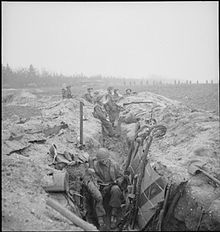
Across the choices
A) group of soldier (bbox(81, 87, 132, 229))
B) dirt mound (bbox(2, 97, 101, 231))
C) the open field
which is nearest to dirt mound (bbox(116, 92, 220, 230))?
group of soldier (bbox(81, 87, 132, 229))

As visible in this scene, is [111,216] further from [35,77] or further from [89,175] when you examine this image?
[35,77]

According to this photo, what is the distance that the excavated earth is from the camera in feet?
9.86

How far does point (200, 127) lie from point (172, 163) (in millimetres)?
2217

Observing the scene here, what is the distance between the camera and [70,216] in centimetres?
310

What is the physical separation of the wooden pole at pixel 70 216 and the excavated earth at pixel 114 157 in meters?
0.07

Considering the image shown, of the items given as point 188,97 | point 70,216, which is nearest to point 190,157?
point 70,216

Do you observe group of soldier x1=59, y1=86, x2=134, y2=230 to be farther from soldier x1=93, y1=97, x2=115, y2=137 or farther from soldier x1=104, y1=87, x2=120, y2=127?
soldier x1=104, y1=87, x2=120, y2=127

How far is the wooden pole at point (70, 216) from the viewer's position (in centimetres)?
297

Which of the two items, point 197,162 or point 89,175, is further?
point 197,162

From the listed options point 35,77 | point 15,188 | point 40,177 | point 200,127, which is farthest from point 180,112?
point 35,77

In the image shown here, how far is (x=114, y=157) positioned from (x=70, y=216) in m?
4.65

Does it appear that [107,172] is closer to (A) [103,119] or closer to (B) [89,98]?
(A) [103,119]

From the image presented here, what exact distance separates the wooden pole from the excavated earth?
72mm

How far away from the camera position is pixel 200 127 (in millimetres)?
7137
